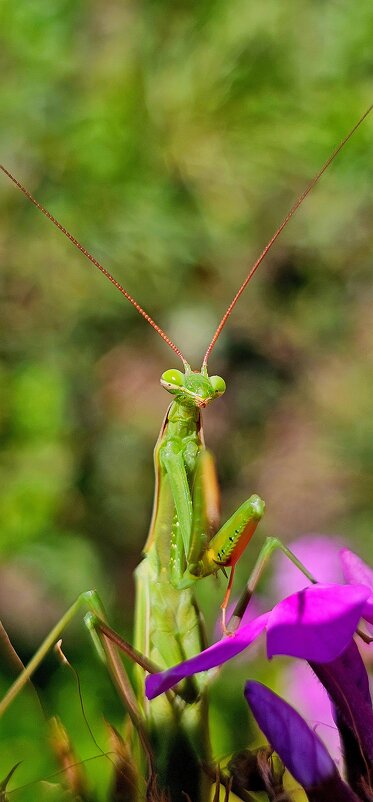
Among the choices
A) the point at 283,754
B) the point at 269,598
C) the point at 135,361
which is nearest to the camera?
the point at 283,754

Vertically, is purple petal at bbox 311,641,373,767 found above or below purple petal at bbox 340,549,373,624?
below

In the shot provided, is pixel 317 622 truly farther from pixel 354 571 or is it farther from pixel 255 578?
pixel 255 578

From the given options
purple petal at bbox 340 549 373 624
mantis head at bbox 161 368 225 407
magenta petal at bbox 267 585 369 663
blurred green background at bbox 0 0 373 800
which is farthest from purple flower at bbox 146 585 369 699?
blurred green background at bbox 0 0 373 800

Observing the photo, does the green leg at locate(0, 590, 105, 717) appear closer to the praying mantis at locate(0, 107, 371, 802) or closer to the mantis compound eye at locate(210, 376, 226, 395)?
the praying mantis at locate(0, 107, 371, 802)

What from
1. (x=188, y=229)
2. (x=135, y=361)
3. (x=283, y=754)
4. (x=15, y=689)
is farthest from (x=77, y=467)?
(x=283, y=754)

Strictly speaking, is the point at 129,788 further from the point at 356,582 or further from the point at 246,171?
the point at 246,171

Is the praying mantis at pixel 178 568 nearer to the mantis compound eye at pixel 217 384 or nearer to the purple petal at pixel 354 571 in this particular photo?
the mantis compound eye at pixel 217 384
